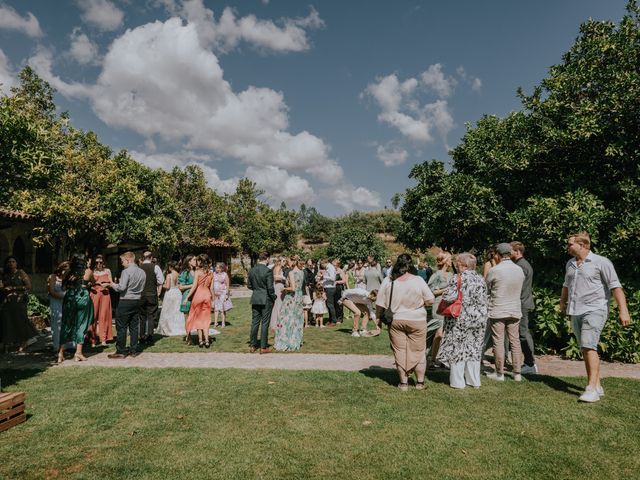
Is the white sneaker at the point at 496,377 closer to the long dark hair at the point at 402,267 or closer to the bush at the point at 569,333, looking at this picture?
the long dark hair at the point at 402,267

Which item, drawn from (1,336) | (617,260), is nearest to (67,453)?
(1,336)

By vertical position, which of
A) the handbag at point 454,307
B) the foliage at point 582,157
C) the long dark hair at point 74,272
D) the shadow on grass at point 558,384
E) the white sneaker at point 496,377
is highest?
the foliage at point 582,157

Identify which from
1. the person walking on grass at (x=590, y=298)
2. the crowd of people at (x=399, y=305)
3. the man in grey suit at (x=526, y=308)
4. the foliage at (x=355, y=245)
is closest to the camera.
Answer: the person walking on grass at (x=590, y=298)

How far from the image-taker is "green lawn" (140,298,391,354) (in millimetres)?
8867

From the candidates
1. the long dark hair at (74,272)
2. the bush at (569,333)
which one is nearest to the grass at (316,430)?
the bush at (569,333)

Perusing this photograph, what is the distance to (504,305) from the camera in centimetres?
614

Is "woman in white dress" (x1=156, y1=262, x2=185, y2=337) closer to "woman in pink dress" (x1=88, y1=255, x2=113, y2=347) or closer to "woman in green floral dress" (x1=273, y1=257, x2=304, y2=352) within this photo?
"woman in pink dress" (x1=88, y1=255, x2=113, y2=347)

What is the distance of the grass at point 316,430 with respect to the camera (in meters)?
3.63

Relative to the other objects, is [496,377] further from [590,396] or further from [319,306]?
[319,306]

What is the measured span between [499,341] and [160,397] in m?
4.82

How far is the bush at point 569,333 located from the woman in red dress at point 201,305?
6.78 m

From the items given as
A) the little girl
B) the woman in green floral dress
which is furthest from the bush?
the little girl

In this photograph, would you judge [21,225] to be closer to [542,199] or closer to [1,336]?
[1,336]

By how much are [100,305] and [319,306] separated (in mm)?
5823
